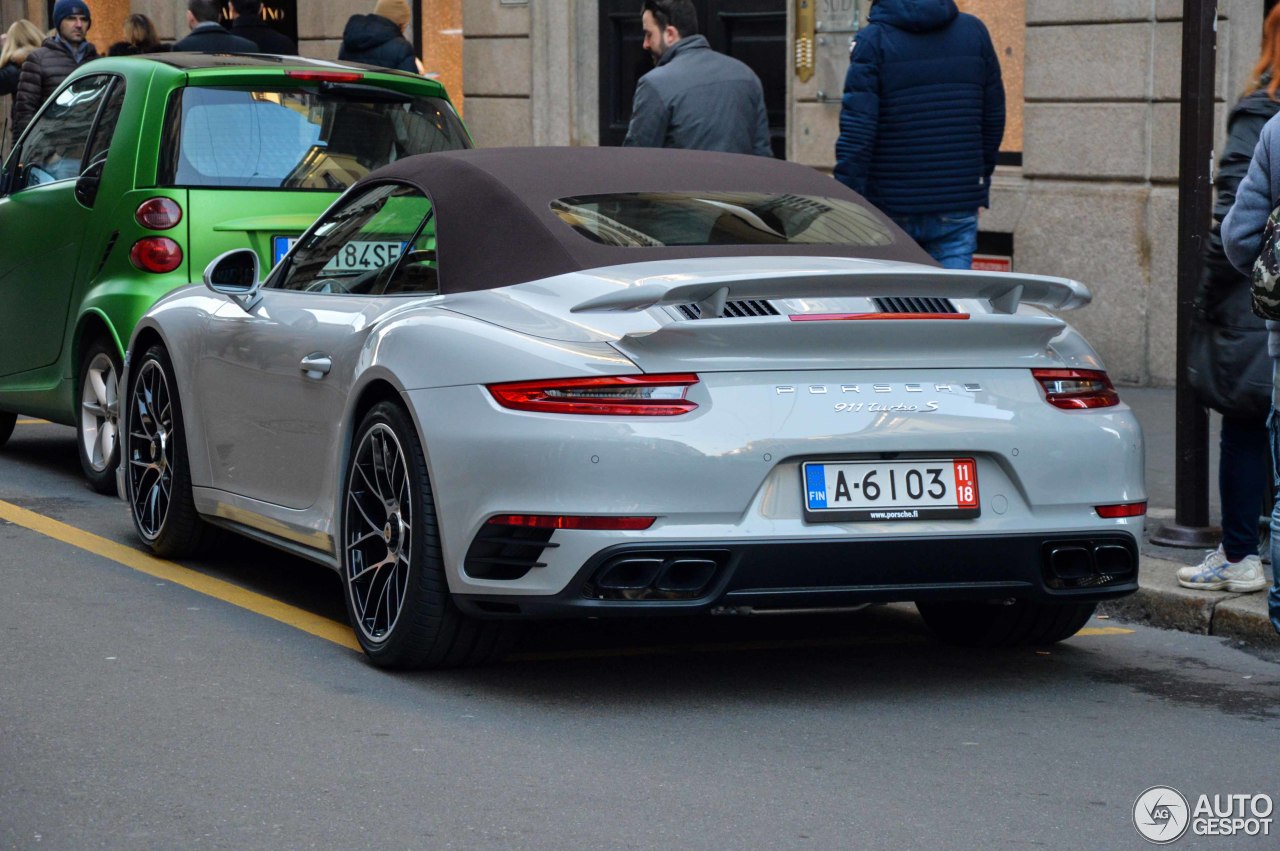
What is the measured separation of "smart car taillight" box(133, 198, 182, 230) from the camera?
8570 mm

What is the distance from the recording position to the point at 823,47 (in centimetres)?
1443

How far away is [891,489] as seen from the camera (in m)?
5.16

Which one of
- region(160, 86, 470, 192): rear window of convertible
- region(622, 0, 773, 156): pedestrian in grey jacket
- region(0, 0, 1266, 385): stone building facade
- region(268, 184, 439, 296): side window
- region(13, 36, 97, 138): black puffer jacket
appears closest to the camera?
region(268, 184, 439, 296): side window

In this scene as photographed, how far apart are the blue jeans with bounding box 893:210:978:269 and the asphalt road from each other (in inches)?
104

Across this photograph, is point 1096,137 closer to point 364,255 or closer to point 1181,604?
point 1181,604

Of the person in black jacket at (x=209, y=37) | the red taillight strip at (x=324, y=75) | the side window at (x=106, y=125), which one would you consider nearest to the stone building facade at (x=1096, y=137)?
the person in black jacket at (x=209, y=37)

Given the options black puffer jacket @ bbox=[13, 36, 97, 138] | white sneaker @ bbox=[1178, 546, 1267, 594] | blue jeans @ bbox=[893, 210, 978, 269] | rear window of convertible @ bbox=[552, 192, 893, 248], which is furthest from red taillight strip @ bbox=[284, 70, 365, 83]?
black puffer jacket @ bbox=[13, 36, 97, 138]

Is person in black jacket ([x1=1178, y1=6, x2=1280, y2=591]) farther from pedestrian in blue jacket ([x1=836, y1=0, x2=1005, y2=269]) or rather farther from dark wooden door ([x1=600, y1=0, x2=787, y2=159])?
dark wooden door ([x1=600, y1=0, x2=787, y2=159])

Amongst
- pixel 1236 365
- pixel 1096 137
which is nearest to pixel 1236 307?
pixel 1236 365

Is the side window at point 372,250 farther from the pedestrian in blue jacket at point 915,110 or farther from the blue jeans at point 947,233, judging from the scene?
the blue jeans at point 947,233

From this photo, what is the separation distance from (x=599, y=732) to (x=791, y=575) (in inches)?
23.3

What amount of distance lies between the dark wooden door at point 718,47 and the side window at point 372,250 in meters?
8.90

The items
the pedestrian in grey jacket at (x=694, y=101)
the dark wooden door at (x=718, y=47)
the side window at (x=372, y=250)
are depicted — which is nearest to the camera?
the side window at (x=372, y=250)

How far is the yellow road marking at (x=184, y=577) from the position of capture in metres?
6.31
